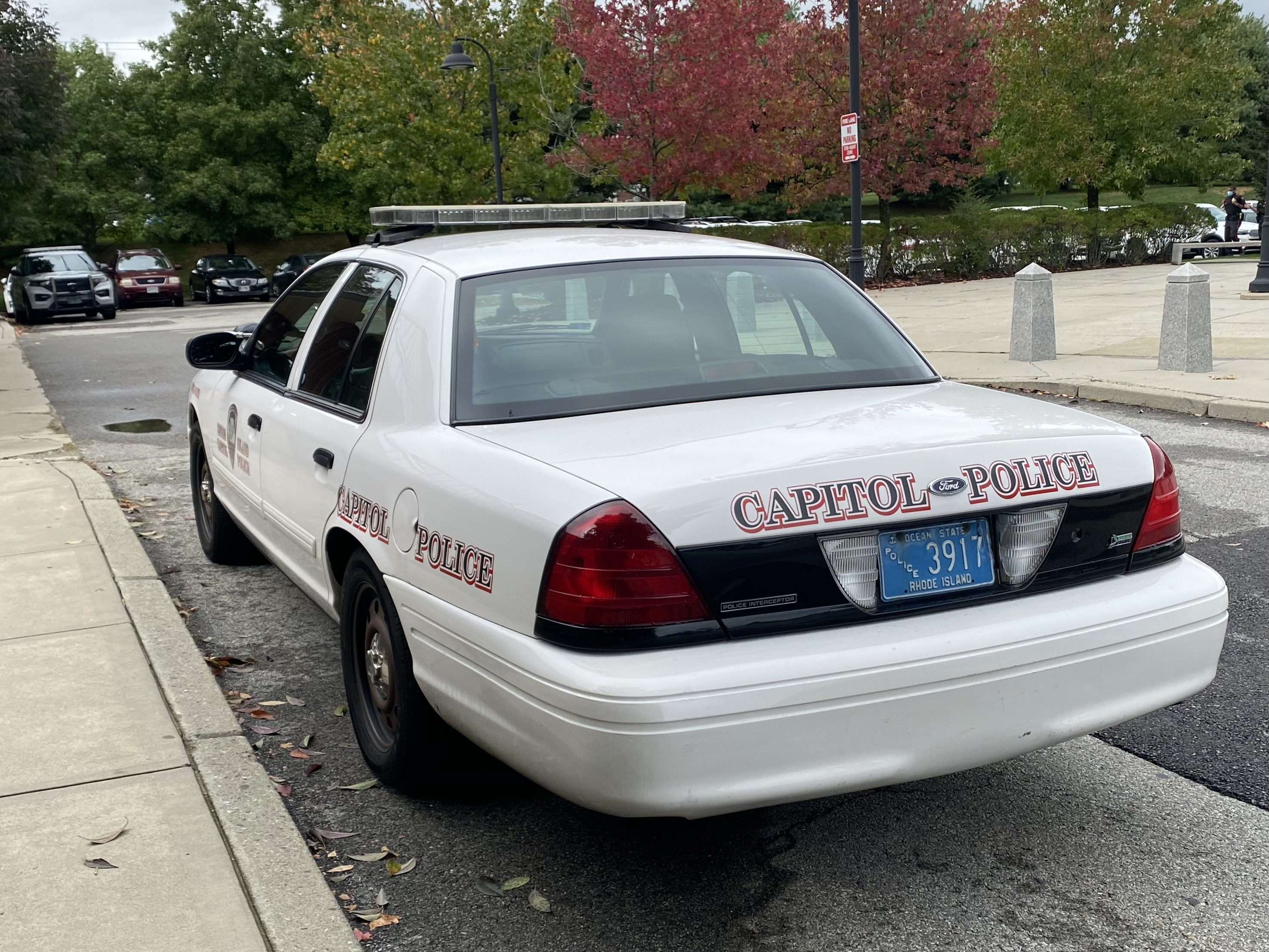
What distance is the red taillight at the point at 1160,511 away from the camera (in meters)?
3.35

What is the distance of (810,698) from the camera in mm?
2781

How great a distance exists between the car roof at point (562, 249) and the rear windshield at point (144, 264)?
33.4 meters

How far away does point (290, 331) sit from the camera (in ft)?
16.8

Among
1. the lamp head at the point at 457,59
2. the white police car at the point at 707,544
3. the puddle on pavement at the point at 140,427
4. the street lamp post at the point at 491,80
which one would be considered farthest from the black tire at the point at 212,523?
the lamp head at the point at 457,59

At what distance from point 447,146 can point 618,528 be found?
110 ft

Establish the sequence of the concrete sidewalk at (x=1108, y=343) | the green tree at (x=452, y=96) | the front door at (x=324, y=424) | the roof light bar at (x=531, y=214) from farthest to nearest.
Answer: the green tree at (x=452, y=96)
the concrete sidewalk at (x=1108, y=343)
the roof light bar at (x=531, y=214)
the front door at (x=324, y=424)

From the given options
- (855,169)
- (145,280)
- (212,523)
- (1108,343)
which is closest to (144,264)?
(145,280)

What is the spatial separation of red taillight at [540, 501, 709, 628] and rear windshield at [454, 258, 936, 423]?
2.57 ft

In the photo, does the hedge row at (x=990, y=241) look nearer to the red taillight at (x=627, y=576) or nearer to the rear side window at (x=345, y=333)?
the rear side window at (x=345, y=333)

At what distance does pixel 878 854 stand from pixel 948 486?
1.06m

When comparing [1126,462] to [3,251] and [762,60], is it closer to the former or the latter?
[762,60]

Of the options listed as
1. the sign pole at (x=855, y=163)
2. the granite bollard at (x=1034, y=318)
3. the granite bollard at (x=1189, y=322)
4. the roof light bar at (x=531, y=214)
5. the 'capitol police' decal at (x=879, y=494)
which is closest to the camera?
the 'capitol police' decal at (x=879, y=494)

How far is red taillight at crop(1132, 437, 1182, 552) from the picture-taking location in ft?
11.0

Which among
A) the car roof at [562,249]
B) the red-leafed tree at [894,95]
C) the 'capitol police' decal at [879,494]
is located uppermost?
the red-leafed tree at [894,95]
